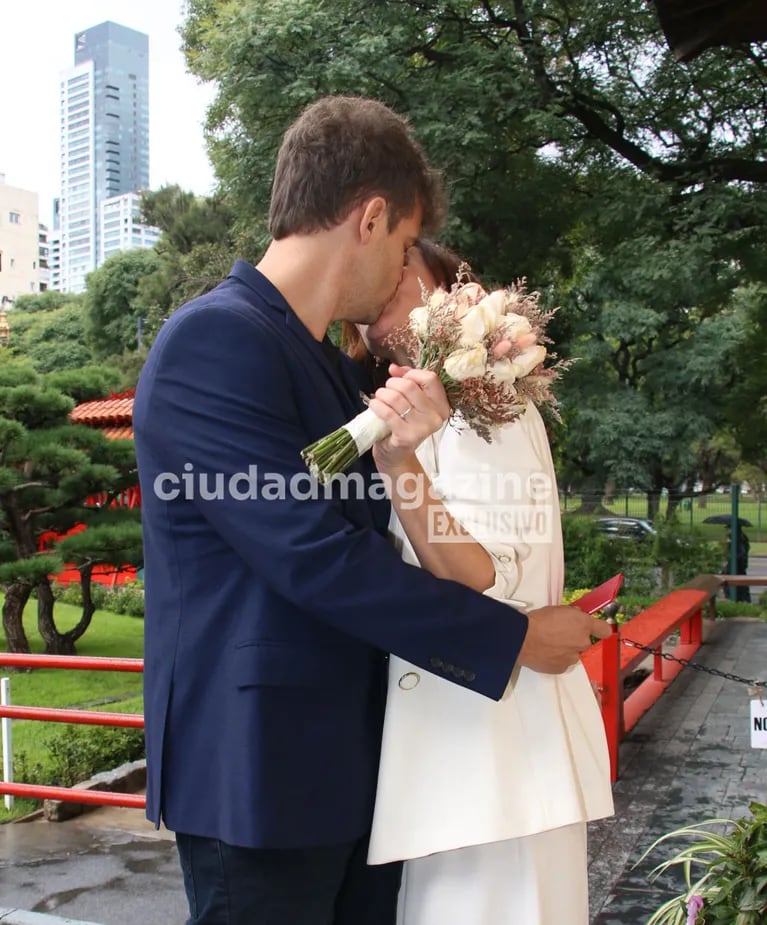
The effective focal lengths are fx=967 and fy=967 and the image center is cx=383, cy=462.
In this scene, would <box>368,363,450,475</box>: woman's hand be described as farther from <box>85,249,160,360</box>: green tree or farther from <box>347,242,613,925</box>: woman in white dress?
<box>85,249,160,360</box>: green tree

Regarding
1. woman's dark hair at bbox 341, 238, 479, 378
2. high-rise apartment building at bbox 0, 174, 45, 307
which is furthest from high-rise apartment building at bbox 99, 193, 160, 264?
woman's dark hair at bbox 341, 238, 479, 378

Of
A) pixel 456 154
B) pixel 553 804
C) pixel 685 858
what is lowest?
pixel 685 858

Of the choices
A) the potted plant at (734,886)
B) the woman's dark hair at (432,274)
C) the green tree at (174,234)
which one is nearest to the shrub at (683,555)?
the potted plant at (734,886)

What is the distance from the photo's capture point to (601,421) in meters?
18.6

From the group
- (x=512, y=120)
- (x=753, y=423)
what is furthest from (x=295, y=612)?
(x=753, y=423)

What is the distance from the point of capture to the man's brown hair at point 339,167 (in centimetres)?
153

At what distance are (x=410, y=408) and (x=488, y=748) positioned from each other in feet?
1.82

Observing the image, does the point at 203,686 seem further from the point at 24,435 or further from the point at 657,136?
the point at 657,136

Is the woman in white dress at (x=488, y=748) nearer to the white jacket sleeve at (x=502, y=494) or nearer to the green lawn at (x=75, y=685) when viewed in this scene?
the white jacket sleeve at (x=502, y=494)

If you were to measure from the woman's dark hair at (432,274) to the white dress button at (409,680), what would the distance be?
71 centimetres

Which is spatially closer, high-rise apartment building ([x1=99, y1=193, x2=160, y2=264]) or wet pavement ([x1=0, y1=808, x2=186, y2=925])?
wet pavement ([x1=0, y1=808, x2=186, y2=925])

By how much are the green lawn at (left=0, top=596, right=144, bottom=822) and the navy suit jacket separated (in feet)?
15.0

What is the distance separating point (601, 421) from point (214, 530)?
58.3 feet

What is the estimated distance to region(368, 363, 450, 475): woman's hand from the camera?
1.38 metres
